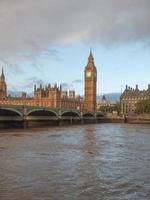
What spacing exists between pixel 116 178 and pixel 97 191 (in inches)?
100.0

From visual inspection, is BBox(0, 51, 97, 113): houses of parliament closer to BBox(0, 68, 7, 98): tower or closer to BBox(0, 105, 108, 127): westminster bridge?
BBox(0, 68, 7, 98): tower

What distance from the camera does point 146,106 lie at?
460ft

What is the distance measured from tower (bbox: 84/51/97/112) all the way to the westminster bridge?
28816 millimetres

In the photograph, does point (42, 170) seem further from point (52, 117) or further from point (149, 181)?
point (52, 117)

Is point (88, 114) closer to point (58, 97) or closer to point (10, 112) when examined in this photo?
point (58, 97)

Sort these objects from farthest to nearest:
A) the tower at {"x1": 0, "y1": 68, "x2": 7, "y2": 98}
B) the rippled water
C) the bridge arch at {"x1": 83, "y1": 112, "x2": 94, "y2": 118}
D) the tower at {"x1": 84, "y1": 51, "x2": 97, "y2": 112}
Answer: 1. the tower at {"x1": 0, "y1": 68, "x2": 7, "y2": 98}
2. the tower at {"x1": 84, "y1": 51, "x2": 97, "y2": 112}
3. the bridge arch at {"x1": 83, "y1": 112, "x2": 94, "y2": 118}
4. the rippled water

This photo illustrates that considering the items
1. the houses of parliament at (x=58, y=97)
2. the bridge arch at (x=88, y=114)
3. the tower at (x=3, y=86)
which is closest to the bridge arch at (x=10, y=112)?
the bridge arch at (x=88, y=114)

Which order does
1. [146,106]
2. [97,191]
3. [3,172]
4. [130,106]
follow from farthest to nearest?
1. [130,106]
2. [146,106]
3. [3,172]
4. [97,191]

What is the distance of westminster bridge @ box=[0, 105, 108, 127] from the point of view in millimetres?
67062

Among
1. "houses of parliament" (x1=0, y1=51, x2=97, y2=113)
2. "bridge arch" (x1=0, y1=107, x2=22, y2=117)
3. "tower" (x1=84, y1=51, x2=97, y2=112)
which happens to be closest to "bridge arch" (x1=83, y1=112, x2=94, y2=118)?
"houses of parliament" (x1=0, y1=51, x2=97, y2=113)

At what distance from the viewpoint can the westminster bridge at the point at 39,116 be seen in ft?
220

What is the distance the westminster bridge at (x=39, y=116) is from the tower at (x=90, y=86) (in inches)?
1134

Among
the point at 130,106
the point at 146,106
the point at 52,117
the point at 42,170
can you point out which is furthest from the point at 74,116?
the point at 42,170

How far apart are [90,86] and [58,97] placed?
2200 centimetres
